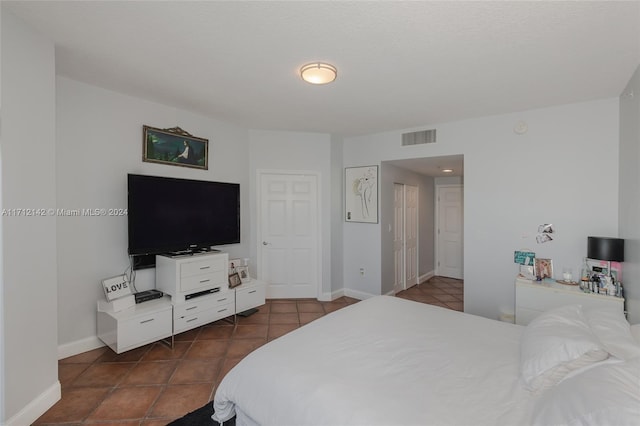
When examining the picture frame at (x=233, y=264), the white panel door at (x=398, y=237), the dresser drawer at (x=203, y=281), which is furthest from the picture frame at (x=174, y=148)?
the white panel door at (x=398, y=237)

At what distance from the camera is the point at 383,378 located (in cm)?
138

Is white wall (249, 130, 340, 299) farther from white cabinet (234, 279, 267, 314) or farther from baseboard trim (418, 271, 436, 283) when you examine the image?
baseboard trim (418, 271, 436, 283)

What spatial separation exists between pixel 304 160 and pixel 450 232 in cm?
357

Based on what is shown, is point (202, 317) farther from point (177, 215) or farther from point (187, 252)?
point (177, 215)

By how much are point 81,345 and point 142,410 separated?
1.27 m

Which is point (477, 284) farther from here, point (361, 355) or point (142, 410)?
point (142, 410)

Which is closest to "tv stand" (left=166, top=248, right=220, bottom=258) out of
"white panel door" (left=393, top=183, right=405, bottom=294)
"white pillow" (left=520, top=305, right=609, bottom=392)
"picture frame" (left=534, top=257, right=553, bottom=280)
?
"white panel door" (left=393, top=183, right=405, bottom=294)

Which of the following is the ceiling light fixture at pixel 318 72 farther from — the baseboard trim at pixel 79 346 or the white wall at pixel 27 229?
the baseboard trim at pixel 79 346

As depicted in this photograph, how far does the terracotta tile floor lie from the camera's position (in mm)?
1985

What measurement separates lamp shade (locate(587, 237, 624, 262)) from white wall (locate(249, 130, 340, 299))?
2.97 m

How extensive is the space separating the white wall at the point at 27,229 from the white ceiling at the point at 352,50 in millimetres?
245

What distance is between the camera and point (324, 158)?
446cm

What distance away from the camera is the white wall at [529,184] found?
293 cm

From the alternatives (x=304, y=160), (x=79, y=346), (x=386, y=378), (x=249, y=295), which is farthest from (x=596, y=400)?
(x=304, y=160)
